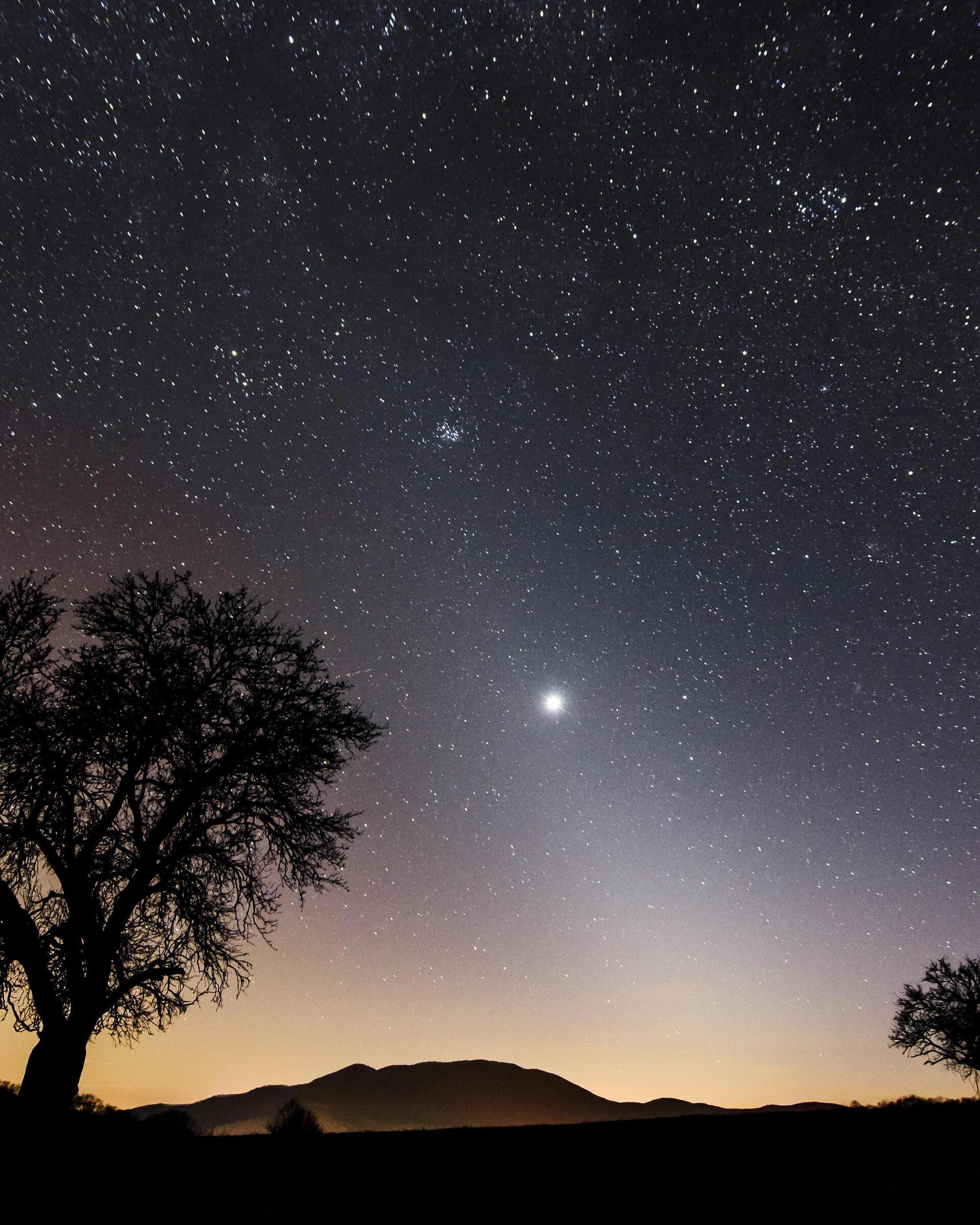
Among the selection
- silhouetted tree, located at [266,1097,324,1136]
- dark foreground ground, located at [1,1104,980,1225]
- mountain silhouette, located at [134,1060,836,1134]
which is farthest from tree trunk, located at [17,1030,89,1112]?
mountain silhouette, located at [134,1060,836,1134]

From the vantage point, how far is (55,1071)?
28.8 feet

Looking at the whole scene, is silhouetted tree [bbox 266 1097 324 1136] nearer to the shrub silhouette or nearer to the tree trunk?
the shrub silhouette

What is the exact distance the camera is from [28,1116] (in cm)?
811

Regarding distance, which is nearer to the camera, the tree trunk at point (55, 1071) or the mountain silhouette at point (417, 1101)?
the tree trunk at point (55, 1071)

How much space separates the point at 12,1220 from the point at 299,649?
8.43 m

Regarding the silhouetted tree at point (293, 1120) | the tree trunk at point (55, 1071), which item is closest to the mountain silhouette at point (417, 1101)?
the silhouetted tree at point (293, 1120)

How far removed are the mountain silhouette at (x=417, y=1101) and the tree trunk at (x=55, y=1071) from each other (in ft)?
595

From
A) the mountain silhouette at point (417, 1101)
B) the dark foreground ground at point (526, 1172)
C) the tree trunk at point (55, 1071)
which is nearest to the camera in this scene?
the dark foreground ground at point (526, 1172)

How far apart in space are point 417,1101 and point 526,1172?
215m

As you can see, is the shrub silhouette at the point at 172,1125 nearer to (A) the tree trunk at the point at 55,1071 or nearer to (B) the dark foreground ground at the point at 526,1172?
(B) the dark foreground ground at the point at 526,1172

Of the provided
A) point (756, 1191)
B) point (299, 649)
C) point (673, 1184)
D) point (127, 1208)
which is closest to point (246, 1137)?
point (127, 1208)

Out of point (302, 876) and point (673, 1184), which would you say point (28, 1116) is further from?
point (673, 1184)

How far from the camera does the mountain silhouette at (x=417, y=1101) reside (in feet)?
550

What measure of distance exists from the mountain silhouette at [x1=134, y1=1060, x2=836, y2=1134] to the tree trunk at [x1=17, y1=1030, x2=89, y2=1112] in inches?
7140
